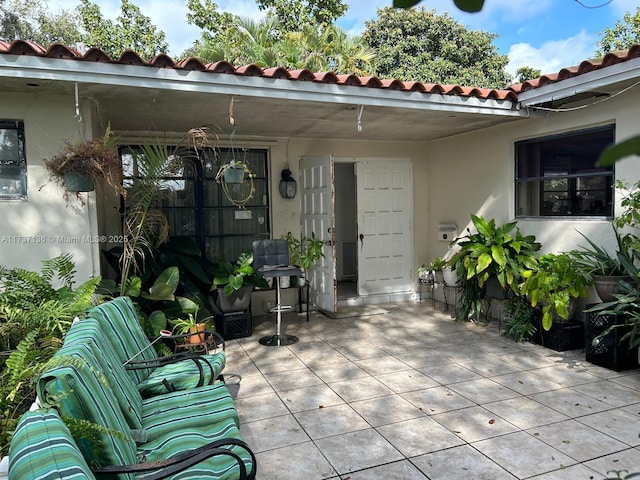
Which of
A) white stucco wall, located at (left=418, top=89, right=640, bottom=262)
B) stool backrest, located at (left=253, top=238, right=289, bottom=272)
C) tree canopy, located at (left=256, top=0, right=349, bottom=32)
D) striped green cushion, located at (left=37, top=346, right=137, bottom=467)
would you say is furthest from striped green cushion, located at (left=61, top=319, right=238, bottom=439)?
tree canopy, located at (left=256, top=0, right=349, bottom=32)

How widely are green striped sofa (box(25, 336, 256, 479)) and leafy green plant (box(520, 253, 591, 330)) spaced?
10.9ft

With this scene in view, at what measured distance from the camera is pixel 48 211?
13.4 ft

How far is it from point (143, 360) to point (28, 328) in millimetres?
702

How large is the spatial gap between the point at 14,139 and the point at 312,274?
13.0 ft

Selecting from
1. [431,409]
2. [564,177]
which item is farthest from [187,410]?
[564,177]

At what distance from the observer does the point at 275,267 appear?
5164 mm

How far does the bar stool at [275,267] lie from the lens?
5051mm

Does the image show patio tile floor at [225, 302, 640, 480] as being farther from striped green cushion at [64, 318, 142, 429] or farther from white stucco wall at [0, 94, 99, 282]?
white stucco wall at [0, 94, 99, 282]

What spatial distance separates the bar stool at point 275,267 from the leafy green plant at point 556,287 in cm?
245

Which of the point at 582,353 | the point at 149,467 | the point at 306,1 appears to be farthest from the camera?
the point at 306,1

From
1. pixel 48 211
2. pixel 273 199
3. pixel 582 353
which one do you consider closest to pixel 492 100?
pixel 582 353

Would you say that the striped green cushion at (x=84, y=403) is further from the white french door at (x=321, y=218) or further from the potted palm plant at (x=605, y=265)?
the white french door at (x=321, y=218)

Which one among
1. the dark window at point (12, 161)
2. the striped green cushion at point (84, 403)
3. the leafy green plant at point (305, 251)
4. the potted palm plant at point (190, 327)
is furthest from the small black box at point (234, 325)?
the striped green cushion at point (84, 403)

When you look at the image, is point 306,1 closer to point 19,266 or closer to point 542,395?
point 19,266
